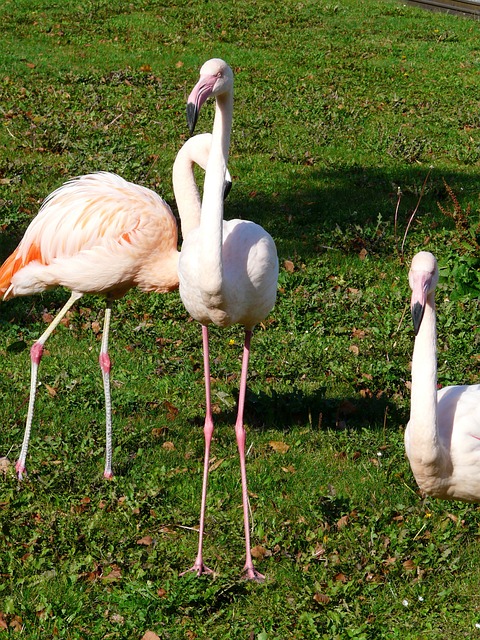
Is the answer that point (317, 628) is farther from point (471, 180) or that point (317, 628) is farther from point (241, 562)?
point (471, 180)

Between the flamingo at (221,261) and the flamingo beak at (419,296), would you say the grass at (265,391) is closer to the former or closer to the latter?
the flamingo at (221,261)

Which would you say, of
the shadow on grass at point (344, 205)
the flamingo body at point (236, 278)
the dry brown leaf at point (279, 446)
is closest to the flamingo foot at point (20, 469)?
the flamingo body at point (236, 278)

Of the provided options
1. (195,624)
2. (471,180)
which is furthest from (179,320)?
(471,180)

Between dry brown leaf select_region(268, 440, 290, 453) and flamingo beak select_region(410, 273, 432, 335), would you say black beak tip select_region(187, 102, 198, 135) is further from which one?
dry brown leaf select_region(268, 440, 290, 453)

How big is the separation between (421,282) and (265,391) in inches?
93.3

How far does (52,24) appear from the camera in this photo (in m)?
15.4

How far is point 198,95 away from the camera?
4062mm

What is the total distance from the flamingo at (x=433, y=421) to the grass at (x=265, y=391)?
1.74 feet

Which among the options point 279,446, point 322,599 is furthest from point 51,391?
point 322,599

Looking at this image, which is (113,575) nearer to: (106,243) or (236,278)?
(236,278)

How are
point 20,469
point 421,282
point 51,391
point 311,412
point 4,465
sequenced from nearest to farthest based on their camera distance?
point 421,282 → point 20,469 → point 4,465 → point 311,412 → point 51,391

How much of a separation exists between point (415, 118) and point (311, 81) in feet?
6.94

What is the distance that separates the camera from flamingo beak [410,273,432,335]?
3648 mm

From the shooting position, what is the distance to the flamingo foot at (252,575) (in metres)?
4.24
